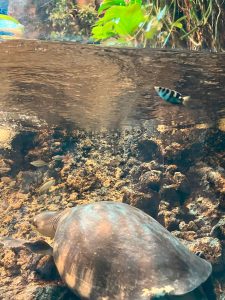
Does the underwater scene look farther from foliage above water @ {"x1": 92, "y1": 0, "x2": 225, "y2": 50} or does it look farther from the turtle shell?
foliage above water @ {"x1": 92, "y1": 0, "x2": 225, "y2": 50}

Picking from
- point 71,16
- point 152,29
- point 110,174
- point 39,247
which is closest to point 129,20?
point 152,29

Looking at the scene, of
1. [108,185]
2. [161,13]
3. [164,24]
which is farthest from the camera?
[108,185]

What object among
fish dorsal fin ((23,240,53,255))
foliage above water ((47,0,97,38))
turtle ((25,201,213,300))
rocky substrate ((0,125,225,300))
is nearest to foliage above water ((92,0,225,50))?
foliage above water ((47,0,97,38))

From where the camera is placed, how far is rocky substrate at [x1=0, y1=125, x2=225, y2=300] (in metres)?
6.02

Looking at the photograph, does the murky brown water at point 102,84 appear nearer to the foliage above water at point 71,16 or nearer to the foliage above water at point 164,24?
the foliage above water at point 164,24

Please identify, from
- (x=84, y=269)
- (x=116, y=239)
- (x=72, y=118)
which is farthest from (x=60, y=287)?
(x=72, y=118)

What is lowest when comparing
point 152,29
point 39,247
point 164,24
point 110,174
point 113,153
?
point 110,174

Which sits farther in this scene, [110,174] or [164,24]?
[110,174]

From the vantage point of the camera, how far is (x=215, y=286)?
5.98 m

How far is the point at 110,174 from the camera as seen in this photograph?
10.2 meters

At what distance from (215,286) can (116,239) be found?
2.61 m

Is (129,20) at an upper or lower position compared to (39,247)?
upper

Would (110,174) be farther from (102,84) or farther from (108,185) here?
(102,84)

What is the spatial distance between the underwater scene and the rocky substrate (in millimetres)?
34
